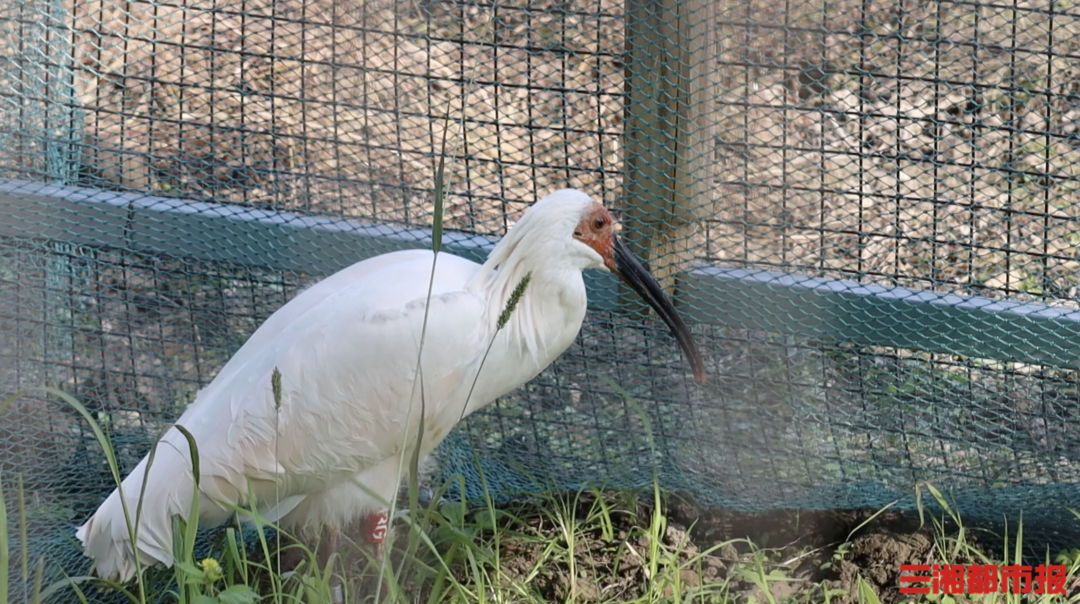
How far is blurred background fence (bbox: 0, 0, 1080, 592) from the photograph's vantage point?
2.66 metres

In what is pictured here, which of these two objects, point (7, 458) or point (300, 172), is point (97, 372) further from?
point (300, 172)

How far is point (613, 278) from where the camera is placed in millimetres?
2938

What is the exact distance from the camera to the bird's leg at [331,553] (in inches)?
105

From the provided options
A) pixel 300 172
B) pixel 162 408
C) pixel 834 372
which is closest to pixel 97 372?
pixel 162 408

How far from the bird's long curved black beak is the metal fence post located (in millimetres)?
154

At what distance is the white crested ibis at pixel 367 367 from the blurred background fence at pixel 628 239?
0.29 m

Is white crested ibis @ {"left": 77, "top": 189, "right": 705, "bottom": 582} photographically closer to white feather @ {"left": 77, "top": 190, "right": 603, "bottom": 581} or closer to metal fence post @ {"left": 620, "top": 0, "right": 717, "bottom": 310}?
white feather @ {"left": 77, "top": 190, "right": 603, "bottom": 581}

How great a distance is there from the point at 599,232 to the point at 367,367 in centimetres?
60

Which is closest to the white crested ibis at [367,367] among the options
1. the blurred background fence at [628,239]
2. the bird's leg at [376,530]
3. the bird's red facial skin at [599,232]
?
the bird's red facial skin at [599,232]

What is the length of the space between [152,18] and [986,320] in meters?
2.11

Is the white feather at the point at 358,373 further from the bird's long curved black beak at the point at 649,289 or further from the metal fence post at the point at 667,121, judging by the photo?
the metal fence post at the point at 667,121

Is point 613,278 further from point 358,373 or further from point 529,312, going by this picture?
point 358,373

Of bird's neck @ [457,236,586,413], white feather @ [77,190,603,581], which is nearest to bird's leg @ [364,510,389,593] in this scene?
white feather @ [77,190,603,581]

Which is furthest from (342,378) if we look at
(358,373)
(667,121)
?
(667,121)
